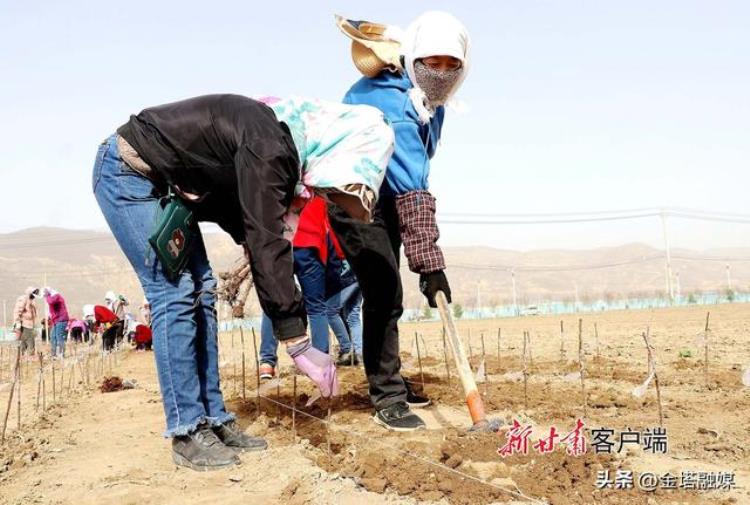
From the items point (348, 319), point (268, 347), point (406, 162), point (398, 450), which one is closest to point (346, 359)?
point (348, 319)

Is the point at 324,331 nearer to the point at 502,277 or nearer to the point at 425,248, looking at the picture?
the point at 425,248

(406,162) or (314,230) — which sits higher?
(406,162)

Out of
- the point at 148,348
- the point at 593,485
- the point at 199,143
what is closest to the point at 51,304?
the point at 148,348

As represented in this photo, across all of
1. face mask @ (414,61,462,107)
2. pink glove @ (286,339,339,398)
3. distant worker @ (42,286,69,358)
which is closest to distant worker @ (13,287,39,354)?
distant worker @ (42,286,69,358)

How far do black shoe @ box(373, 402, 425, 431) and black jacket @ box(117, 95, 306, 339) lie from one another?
1.03m

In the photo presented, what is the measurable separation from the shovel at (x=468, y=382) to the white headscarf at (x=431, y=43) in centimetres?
95

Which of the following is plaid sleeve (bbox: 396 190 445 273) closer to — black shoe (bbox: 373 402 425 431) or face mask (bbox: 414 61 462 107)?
face mask (bbox: 414 61 462 107)

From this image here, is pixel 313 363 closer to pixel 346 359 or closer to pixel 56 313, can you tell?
pixel 346 359

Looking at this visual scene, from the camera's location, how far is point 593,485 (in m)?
2.23

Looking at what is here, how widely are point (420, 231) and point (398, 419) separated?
902 millimetres

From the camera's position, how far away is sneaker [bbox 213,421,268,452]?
2.93 m

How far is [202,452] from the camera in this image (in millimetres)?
2705

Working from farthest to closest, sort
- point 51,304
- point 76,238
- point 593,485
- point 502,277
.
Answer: point 76,238 → point 502,277 → point 51,304 → point 593,485

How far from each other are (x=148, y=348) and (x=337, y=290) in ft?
32.7
